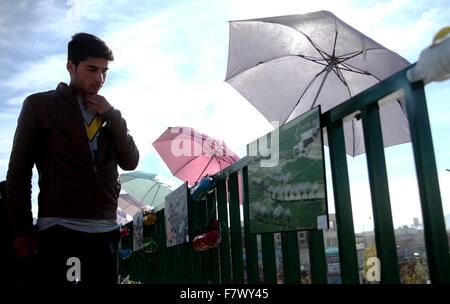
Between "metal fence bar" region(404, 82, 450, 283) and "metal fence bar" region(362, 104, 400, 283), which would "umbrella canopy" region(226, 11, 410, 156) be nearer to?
"metal fence bar" region(362, 104, 400, 283)

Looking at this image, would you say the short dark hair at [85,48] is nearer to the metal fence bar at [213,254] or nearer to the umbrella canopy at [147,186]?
the metal fence bar at [213,254]

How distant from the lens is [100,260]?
2117mm

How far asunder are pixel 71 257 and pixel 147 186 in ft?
35.2

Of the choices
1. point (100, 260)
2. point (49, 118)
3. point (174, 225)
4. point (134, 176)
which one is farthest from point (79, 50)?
point (134, 176)

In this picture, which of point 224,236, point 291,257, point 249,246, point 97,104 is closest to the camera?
point 97,104

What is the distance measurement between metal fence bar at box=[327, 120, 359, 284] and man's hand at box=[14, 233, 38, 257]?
1.35 m

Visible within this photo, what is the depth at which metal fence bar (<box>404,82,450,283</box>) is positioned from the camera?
1.77m

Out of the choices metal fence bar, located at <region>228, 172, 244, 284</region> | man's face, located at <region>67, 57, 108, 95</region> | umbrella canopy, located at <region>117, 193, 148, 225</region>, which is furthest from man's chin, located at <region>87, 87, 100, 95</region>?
umbrella canopy, located at <region>117, 193, 148, 225</region>

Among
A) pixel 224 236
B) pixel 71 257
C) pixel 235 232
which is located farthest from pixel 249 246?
pixel 71 257

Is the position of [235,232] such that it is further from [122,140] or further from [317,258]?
[122,140]

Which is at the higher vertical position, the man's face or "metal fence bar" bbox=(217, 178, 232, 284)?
the man's face

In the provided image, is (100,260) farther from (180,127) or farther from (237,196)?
(180,127)

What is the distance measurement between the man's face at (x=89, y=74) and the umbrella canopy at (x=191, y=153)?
5.32 m

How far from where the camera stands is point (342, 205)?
7.70 feet
